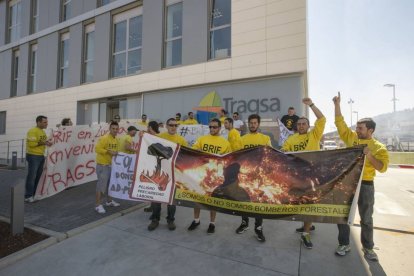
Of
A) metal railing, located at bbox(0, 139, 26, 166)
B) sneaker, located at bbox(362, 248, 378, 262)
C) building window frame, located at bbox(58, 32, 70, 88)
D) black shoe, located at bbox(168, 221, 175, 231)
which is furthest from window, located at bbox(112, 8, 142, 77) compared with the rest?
sneaker, located at bbox(362, 248, 378, 262)

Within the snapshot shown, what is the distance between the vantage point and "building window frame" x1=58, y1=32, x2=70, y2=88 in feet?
55.1

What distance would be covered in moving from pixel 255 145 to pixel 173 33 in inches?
402

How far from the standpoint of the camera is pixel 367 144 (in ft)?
12.0

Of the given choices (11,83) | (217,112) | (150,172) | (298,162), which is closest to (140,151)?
(150,172)

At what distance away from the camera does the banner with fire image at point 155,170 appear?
4336mm

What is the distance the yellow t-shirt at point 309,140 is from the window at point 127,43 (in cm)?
1139

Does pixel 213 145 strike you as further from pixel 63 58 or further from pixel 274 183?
pixel 63 58

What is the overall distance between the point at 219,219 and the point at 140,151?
2003 mm

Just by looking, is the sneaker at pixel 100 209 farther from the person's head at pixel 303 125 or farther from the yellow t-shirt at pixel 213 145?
the person's head at pixel 303 125

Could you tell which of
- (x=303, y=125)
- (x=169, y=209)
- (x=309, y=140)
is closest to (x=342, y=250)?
(x=309, y=140)

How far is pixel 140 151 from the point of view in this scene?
4504 millimetres

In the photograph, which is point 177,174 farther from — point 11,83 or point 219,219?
point 11,83

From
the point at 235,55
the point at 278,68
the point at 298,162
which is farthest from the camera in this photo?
the point at 235,55

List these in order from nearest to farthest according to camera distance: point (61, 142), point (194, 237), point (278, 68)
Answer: point (194, 237) < point (61, 142) < point (278, 68)
